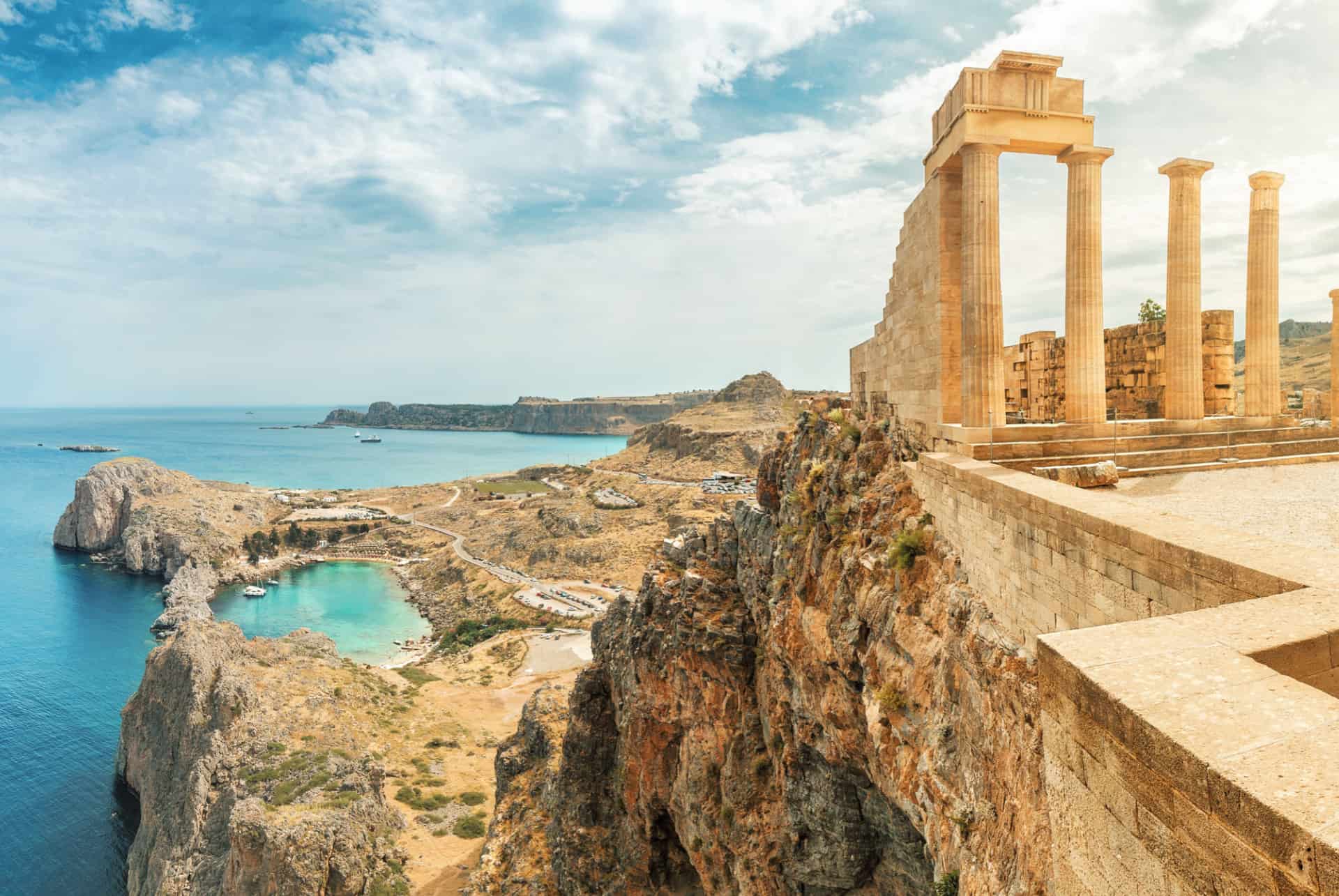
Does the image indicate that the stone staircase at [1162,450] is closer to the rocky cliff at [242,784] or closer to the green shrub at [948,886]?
the green shrub at [948,886]

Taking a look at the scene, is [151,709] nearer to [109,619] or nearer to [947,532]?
[109,619]

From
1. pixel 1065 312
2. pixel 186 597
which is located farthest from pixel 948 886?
pixel 186 597

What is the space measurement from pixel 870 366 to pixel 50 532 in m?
147

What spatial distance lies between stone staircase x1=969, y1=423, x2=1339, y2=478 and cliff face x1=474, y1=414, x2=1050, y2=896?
2035 millimetres

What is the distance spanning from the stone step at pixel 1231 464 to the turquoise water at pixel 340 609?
62061 millimetres

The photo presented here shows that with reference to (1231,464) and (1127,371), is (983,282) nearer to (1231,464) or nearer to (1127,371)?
(1231,464)

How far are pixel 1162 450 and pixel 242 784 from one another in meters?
36.7

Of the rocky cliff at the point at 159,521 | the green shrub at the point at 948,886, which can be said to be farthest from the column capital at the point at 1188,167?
the rocky cliff at the point at 159,521

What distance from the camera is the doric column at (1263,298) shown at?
47.4 feet

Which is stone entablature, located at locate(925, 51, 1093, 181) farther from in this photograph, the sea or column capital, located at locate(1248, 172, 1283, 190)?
the sea

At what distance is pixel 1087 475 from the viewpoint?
9.76m

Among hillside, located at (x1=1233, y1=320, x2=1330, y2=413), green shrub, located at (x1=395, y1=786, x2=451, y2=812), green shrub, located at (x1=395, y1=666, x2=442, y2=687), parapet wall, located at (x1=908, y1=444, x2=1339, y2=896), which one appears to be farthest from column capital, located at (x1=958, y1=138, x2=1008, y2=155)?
green shrub, located at (x1=395, y1=666, x2=442, y2=687)

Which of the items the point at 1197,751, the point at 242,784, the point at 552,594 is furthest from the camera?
the point at 552,594

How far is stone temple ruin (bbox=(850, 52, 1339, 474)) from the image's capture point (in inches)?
461
